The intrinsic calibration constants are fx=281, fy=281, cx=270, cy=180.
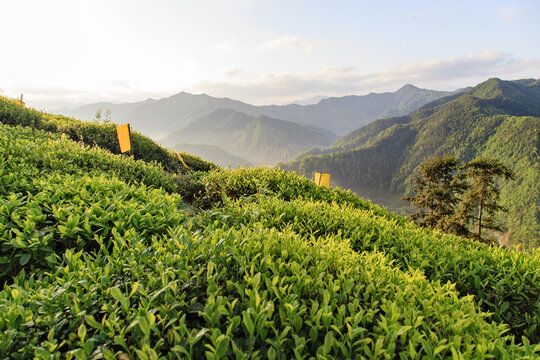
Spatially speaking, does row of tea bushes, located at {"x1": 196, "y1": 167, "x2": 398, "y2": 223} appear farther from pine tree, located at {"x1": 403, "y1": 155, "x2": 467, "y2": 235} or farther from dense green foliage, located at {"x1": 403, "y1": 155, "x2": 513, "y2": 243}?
pine tree, located at {"x1": 403, "y1": 155, "x2": 467, "y2": 235}

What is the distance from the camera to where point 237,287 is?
1.90 meters

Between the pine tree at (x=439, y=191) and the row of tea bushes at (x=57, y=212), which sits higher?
the row of tea bushes at (x=57, y=212)

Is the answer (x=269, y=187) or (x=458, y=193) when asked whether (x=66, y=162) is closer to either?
(x=269, y=187)

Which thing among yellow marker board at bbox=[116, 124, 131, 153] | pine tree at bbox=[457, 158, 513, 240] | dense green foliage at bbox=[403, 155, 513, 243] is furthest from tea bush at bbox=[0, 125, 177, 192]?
Answer: pine tree at bbox=[457, 158, 513, 240]

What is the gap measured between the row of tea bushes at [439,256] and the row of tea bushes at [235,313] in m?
0.82

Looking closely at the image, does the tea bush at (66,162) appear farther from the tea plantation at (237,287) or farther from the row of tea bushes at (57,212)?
the tea plantation at (237,287)

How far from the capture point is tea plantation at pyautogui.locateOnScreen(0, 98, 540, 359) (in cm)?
165

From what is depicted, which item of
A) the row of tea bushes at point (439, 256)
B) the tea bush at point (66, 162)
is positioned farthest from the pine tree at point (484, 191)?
the tea bush at point (66, 162)

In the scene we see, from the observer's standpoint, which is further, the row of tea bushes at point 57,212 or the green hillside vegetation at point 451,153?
the green hillside vegetation at point 451,153

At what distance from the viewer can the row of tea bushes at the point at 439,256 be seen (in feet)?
9.71

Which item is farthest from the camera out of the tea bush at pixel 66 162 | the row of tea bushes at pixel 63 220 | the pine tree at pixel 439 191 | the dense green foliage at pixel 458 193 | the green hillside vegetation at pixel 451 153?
the green hillside vegetation at pixel 451 153

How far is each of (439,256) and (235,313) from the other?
2947 mm

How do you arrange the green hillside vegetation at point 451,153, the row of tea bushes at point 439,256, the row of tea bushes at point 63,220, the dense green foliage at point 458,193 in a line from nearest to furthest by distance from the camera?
the row of tea bushes at point 63,220
the row of tea bushes at point 439,256
the dense green foliage at point 458,193
the green hillside vegetation at point 451,153

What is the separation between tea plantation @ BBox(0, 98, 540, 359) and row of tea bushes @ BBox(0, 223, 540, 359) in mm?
11
